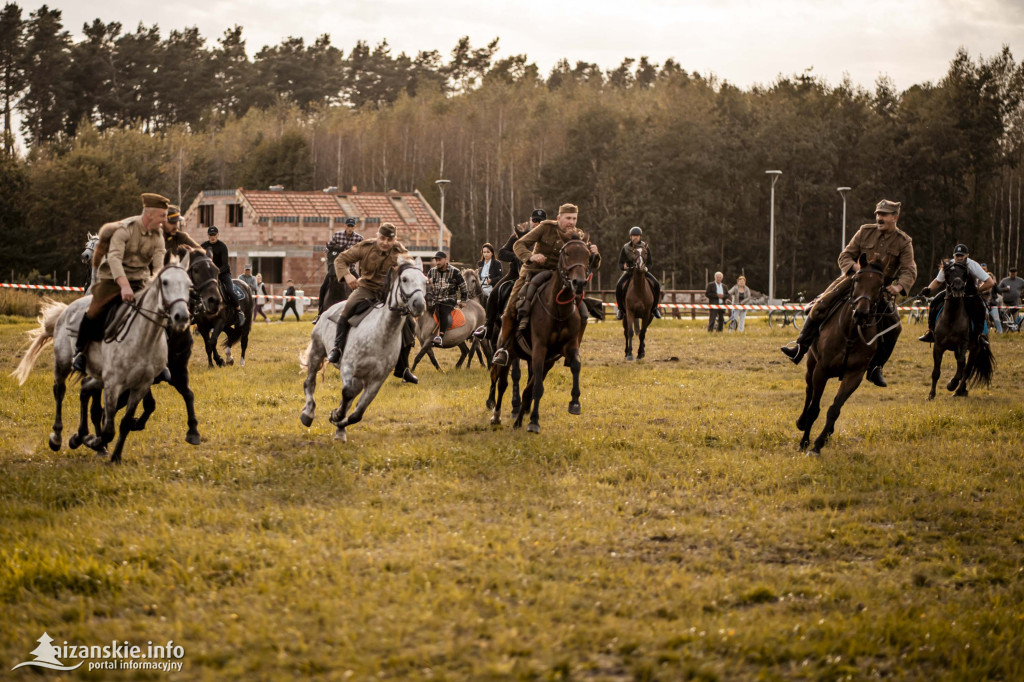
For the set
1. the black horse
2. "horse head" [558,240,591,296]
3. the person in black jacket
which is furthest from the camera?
the black horse

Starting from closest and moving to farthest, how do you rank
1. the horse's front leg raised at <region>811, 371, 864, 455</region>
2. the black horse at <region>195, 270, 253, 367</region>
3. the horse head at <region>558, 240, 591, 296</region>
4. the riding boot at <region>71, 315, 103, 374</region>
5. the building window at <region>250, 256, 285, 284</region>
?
1. the riding boot at <region>71, 315, 103, 374</region>
2. the horse's front leg raised at <region>811, 371, 864, 455</region>
3. the horse head at <region>558, 240, 591, 296</region>
4. the black horse at <region>195, 270, 253, 367</region>
5. the building window at <region>250, 256, 285, 284</region>

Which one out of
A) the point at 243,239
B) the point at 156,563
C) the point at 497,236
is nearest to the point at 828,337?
the point at 156,563

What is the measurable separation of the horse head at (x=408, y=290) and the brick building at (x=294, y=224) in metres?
48.3

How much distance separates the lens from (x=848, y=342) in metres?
11.0

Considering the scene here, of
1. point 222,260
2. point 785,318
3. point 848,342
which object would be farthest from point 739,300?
point 848,342

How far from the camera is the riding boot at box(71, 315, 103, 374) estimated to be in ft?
32.8

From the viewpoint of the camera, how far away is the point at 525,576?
639 centimetres

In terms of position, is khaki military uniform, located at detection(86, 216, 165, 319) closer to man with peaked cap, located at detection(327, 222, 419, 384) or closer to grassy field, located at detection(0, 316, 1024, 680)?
grassy field, located at detection(0, 316, 1024, 680)

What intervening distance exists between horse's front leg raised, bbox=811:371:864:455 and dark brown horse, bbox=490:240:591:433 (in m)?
2.73

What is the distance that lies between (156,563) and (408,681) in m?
2.47

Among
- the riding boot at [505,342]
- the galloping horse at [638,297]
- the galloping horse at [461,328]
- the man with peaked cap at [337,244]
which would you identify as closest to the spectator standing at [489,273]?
the galloping horse at [461,328]

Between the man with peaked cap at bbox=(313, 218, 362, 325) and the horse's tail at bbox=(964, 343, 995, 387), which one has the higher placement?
the man with peaked cap at bbox=(313, 218, 362, 325)

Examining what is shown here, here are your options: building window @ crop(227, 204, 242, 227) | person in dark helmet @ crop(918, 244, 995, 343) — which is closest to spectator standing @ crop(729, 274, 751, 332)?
person in dark helmet @ crop(918, 244, 995, 343)

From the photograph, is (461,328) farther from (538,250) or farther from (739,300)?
(739,300)
